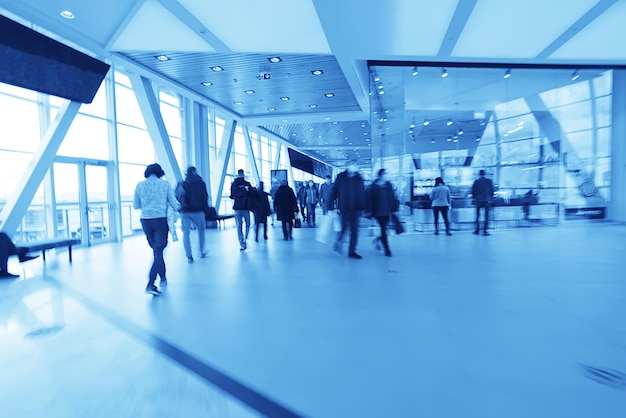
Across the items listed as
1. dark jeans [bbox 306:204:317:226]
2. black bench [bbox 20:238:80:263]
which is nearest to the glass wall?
dark jeans [bbox 306:204:317:226]

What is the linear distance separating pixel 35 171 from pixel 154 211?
4861 millimetres

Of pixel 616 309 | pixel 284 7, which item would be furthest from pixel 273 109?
pixel 616 309

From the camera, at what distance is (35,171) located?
24.0 feet

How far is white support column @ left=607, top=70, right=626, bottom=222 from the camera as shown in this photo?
11.6 m

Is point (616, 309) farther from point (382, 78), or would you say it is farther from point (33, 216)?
point (33, 216)

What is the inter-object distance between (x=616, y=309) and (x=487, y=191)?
5878 mm

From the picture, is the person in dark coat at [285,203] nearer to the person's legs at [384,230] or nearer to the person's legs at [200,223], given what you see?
Result: the person's legs at [200,223]

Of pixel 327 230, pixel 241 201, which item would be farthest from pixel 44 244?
pixel 327 230

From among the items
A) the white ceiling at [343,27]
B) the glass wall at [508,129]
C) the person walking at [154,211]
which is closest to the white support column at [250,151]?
the glass wall at [508,129]

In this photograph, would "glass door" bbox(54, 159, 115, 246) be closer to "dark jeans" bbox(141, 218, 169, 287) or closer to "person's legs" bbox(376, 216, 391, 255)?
"dark jeans" bbox(141, 218, 169, 287)

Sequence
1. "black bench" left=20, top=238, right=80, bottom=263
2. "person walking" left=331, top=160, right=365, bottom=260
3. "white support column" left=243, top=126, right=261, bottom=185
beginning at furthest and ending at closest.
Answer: "white support column" left=243, top=126, right=261, bottom=185
"person walking" left=331, top=160, right=365, bottom=260
"black bench" left=20, top=238, right=80, bottom=263

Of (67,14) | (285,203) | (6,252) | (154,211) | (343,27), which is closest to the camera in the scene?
(154,211)

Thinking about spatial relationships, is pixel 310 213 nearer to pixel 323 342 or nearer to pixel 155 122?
pixel 155 122

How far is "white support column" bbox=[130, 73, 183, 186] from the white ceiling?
66.1 inches
